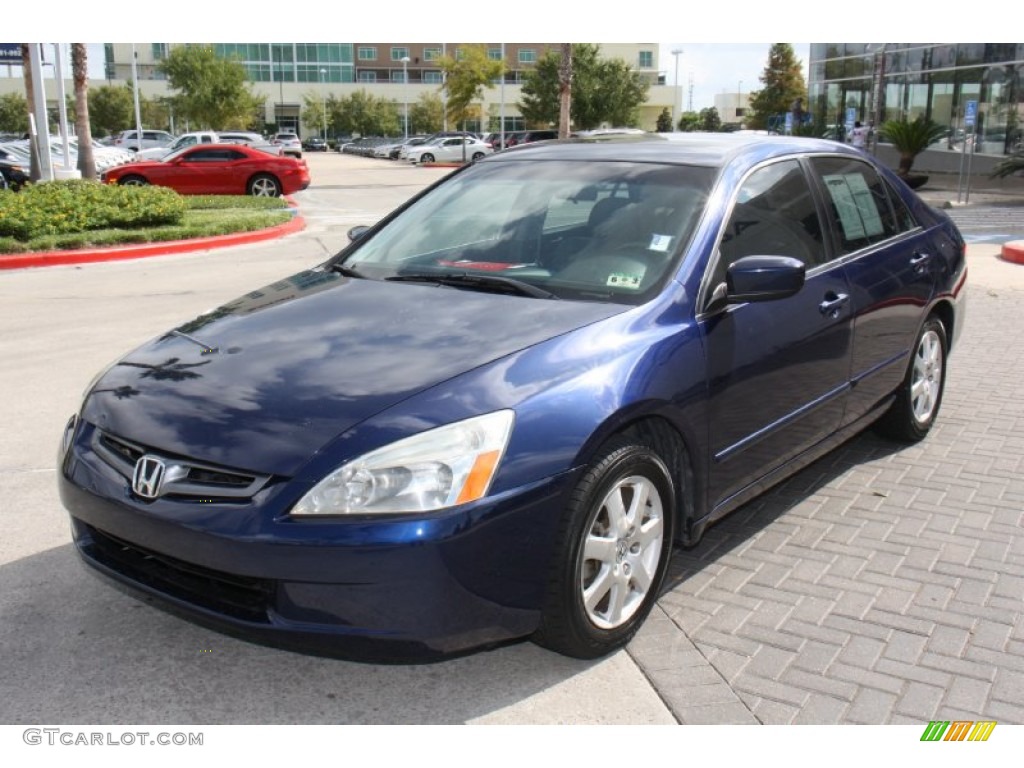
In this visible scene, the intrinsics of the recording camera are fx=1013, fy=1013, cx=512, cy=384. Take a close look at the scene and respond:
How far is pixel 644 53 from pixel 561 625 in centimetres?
10816

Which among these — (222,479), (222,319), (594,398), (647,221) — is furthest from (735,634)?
(222,319)

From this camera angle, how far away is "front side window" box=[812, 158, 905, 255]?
4.73 metres

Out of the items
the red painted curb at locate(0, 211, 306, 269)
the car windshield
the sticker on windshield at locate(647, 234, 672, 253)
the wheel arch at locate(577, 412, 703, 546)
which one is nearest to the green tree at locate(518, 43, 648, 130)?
the red painted curb at locate(0, 211, 306, 269)

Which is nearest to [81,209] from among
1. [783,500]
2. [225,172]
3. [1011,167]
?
[225,172]

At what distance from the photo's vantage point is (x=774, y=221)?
425cm

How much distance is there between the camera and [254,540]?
2.77 metres

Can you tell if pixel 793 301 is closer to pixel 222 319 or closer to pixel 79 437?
pixel 222 319

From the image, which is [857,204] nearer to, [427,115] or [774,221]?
[774,221]

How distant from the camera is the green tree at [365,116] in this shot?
305 ft

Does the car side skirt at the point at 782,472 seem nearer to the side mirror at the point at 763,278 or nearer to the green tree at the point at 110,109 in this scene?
the side mirror at the point at 763,278

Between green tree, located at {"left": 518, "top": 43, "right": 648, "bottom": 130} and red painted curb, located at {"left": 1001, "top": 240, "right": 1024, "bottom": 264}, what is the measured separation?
159 ft

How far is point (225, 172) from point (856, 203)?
21.9m

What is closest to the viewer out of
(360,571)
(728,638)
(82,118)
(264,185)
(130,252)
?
(360,571)

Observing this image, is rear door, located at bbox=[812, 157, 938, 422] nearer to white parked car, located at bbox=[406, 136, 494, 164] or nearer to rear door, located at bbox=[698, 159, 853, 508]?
rear door, located at bbox=[698, 159, 853, 508]
